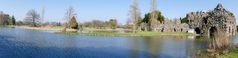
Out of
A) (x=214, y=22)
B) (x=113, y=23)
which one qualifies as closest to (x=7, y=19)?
(x=113, y=23)

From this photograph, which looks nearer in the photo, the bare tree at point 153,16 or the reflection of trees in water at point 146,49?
the reflection of trees in water at point 146,49

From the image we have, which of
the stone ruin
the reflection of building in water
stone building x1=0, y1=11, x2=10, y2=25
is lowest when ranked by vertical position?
the reflection of building in water

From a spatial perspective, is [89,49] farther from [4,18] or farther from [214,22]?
[4,18]

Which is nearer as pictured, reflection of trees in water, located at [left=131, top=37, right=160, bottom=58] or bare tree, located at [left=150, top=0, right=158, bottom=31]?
reflection of trees in water, located at [left=131, top=37, right=160, bottom=58]

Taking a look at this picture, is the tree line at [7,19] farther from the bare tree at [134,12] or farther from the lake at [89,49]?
the lake at [89,49]

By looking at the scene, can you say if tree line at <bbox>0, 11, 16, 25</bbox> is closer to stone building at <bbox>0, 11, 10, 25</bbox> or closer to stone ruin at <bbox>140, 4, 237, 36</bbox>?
stone building at <bbox>0, 11, 10, 25</bbox>

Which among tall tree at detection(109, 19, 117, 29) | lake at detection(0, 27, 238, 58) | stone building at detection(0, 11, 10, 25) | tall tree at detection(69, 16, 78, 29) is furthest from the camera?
stone building at detection(0, 11, 10, 25)

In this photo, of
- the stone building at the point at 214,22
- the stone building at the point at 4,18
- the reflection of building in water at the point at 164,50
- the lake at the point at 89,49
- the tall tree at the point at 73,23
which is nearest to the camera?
the lake at the point at 89,49

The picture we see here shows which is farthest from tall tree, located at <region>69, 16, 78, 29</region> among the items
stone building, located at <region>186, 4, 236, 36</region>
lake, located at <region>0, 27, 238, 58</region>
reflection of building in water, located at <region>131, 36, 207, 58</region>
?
reflection of building in water, located at <region>131, 36, 207, 58</region>

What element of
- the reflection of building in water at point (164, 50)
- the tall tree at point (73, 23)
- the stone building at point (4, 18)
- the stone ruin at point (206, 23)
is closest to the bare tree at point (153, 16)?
the stone ruin at point (206, 23)

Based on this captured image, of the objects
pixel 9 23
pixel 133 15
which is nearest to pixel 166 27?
pixel 133 15

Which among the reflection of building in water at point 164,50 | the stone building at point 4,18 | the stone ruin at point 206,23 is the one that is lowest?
the reflection of building in water at point 164,50

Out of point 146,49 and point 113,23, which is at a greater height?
point 113,23

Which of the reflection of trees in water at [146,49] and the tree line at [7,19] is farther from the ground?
the tree line at [7,19]
